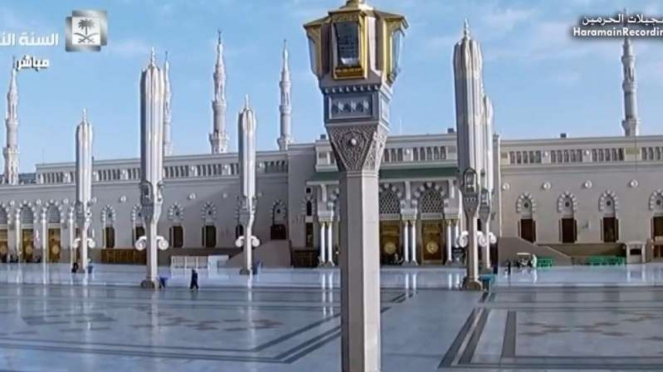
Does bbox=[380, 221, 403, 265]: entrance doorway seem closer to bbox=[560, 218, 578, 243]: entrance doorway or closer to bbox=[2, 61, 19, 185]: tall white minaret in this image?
bbox=[560, 218, 578, 243]: entrance doorway

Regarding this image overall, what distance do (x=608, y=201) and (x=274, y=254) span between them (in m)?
16.2

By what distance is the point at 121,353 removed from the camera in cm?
1019

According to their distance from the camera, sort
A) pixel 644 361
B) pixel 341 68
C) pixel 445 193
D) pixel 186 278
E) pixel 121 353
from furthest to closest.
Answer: pixel 445 193, pixel 186 278, pixel 121 353, pixel 644 361, pixel 341 68

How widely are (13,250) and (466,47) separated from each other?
3431cm

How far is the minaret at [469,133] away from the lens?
20.2 meters

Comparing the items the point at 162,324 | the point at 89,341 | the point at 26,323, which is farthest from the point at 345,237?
the point at 26,323

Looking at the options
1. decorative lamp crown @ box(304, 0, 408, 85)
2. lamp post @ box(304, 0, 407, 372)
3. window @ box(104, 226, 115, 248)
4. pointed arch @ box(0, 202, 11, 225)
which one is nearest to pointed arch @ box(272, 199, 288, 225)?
window @ box(104, 226, 115, 248)

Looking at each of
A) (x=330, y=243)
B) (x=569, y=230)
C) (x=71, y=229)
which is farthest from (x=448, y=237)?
(x=71, y=229)

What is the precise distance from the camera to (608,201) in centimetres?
3616

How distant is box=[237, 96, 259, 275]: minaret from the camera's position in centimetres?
2855

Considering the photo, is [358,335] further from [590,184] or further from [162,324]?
[590,184]

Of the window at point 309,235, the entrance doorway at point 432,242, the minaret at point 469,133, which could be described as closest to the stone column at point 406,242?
the entrance doorway at point 432,242

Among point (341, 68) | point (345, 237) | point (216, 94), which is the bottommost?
point (345, 237)

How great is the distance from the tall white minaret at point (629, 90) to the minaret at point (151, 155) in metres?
27.4
